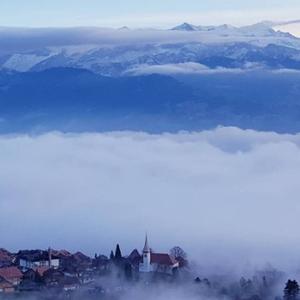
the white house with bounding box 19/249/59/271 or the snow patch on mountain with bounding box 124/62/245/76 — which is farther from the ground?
the snow patch on mountain with bounding box 124/62/245/76

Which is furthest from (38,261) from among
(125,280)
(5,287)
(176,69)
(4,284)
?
(176,69)

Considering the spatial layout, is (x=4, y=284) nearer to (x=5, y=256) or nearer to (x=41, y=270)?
(x=41, y=270)

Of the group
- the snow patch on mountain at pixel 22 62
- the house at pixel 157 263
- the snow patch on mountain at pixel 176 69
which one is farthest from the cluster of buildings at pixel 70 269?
the snow patch on mountain at pixel 22 62

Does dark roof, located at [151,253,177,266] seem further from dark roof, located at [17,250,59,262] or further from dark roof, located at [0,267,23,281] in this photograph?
A: dark roof, located at [0,267,23,281]

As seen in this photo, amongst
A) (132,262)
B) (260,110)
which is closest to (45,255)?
(132,262)

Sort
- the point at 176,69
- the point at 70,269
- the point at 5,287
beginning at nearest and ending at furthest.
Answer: the point at 5,287, the point at 70,269, the point at 176,69

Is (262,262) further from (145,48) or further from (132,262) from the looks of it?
(145,48)

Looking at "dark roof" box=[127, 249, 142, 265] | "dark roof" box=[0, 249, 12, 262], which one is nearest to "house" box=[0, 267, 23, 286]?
"dark roof" box=[0, 249, 12, 262]
